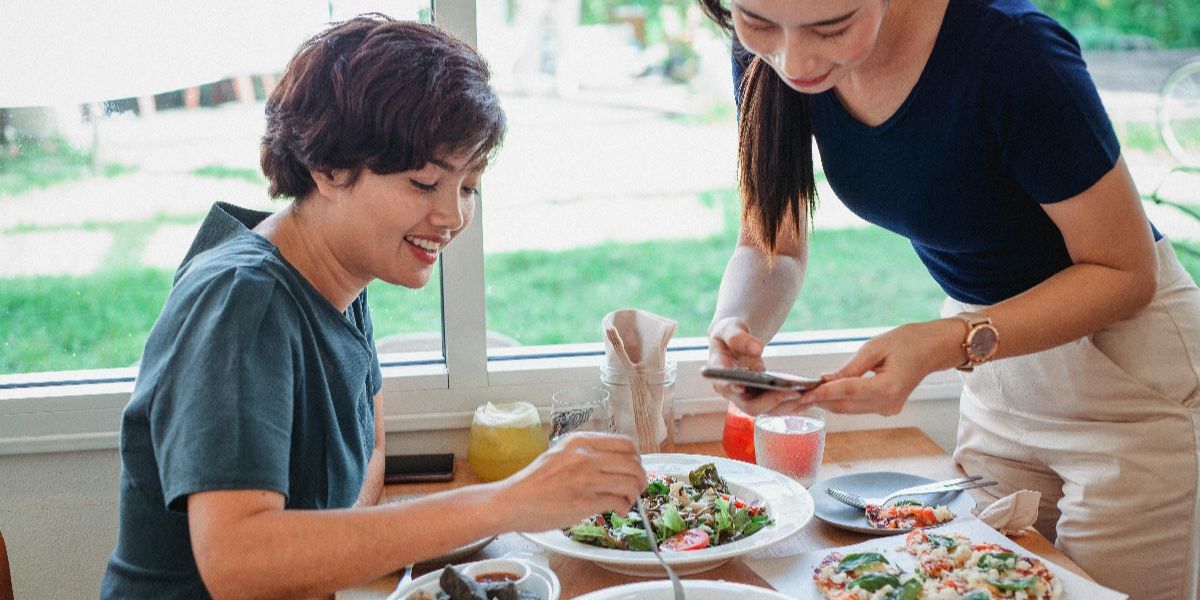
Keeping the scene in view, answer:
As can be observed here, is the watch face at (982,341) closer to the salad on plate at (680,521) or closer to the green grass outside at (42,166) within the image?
the salad on plate at (680,521)

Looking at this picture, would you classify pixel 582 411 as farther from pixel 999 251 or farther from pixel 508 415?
pixel 999 251

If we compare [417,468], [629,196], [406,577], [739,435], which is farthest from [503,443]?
[629,196]

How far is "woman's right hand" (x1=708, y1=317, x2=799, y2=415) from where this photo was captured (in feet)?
4.91

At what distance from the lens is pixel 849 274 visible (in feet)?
17.6

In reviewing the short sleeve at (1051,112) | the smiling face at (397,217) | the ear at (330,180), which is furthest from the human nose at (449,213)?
the short sleeve at (1051,112)

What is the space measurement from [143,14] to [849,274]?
3.87m

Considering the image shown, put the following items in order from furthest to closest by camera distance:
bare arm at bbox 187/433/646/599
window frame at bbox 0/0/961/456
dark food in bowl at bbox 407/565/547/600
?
window frame at bbox 0/0/961/456, dark food in bowl at bbox 407/565/547/600, bare arm at bbox 187/433/646/599

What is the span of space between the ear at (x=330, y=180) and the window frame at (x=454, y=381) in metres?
0.66

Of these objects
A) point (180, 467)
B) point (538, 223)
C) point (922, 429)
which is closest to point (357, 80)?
point (180, 467)

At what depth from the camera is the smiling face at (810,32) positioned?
132 centimetres

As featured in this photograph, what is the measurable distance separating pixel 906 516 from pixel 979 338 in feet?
1.02

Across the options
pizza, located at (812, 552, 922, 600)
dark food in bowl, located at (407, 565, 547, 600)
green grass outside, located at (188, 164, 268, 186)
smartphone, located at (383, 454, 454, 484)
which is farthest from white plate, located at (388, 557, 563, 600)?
green grass outside, located at (188, 164, 268, 186)

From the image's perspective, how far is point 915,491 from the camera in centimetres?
169

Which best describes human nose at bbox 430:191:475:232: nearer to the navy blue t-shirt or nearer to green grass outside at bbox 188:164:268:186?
the navy blue t-shirt
